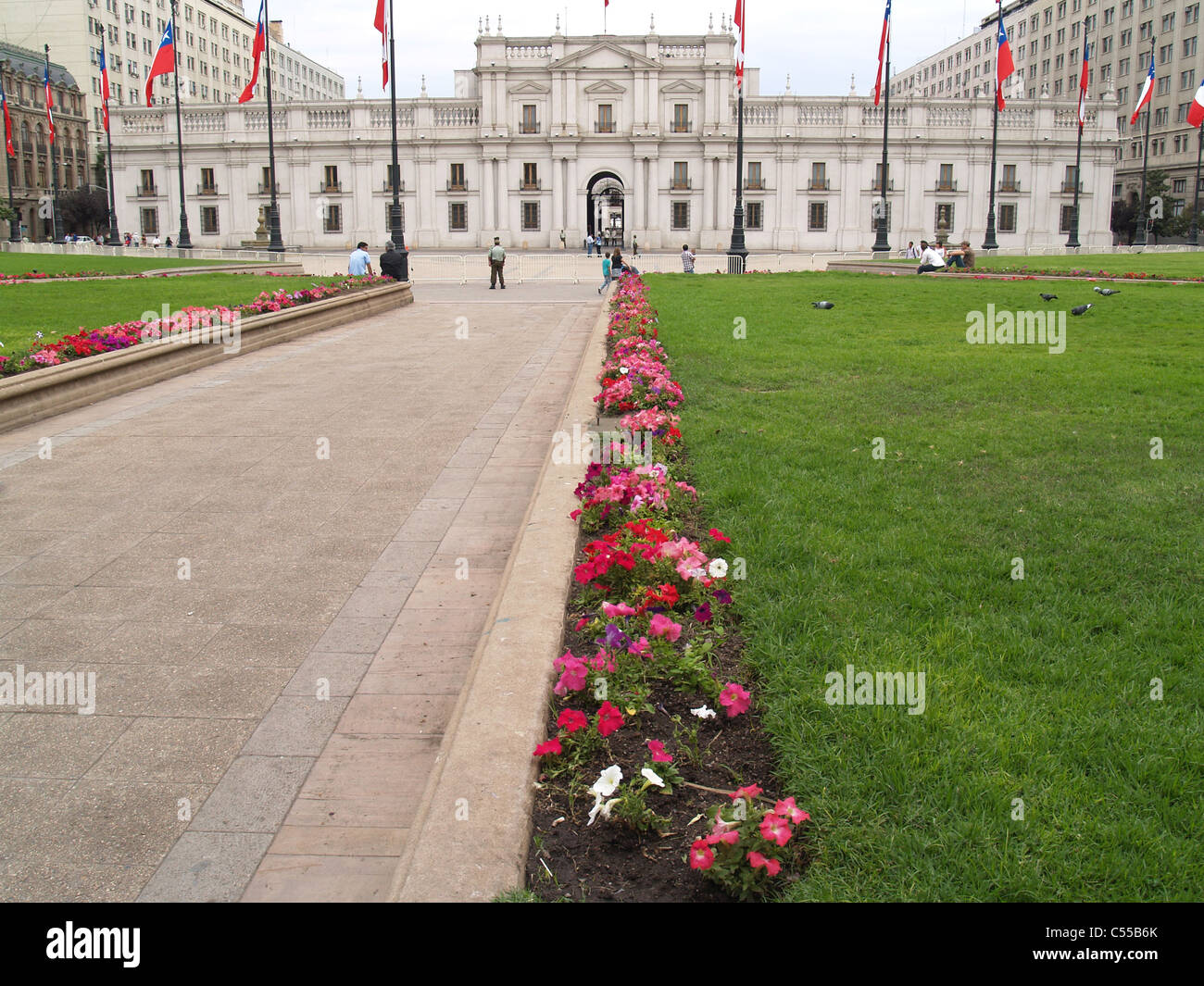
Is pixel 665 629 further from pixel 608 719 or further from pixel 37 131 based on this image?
pixel 37 131

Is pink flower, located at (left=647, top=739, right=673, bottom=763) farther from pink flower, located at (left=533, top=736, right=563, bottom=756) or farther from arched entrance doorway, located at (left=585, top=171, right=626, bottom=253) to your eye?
arched entrance doorway, located at (left=585, top=171, right=626, bottom=253)

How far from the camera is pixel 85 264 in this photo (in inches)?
1561

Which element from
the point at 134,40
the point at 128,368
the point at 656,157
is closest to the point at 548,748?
the point at 128,368

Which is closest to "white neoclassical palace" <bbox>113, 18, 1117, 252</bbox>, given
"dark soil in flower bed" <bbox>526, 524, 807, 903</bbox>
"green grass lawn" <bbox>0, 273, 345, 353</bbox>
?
"green grass lawn" <bbox>0, 273, 345, 353</bbox>

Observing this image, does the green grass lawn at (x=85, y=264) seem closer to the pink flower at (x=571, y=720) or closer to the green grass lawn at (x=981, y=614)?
the green grass lawn at (x=981, y=614)

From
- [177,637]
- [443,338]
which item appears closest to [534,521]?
[177,637]

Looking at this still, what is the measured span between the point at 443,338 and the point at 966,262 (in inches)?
823


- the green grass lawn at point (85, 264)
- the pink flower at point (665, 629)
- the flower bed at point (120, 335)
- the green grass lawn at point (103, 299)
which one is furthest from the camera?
the green grass lawn at point (85, 264)

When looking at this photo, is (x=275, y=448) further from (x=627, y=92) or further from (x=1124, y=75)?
(x=1124, y=75)

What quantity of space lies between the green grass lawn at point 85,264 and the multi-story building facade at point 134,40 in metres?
48.6

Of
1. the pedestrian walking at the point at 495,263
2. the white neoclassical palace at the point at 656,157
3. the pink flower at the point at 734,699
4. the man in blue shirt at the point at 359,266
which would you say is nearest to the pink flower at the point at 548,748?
the pink flower at the point at 734,699

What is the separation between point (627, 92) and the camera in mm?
73625

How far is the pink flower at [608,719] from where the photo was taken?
3.75 meters

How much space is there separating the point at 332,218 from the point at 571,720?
78230 mm
